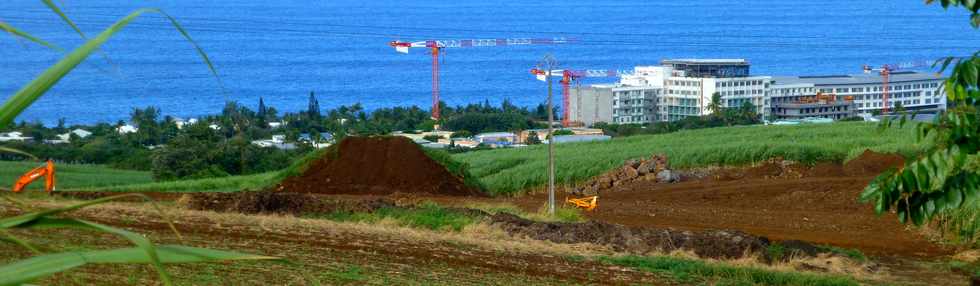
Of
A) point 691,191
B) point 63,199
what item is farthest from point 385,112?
point 63,199

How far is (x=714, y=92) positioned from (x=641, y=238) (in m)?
52.3

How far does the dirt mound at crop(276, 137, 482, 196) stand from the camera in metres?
22.0

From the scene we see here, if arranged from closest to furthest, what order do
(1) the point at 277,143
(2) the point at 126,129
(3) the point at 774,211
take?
(3) the point at 774,211 → (1) the point at 277,143 → (2) the point at 126,129

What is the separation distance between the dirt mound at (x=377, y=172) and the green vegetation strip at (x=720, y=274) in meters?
10.2

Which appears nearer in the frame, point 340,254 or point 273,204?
point 340,254

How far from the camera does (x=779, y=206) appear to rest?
65.7 feet

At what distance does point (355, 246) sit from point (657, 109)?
192 feet

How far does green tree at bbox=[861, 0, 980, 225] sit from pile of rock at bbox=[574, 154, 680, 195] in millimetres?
20181

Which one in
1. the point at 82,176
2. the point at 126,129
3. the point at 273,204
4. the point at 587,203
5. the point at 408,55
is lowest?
the point at 82,176

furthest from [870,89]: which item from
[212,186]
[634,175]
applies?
[212,186]

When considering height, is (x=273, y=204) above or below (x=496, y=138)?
below

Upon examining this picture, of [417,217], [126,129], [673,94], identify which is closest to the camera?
[417,217]

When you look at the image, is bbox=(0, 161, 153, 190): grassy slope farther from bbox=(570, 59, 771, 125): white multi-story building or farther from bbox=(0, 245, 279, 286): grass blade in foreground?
bbox=(570, 59, 771, 125): white multi-story building

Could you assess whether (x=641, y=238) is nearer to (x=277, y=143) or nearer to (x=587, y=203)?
(x=587, y=203)
